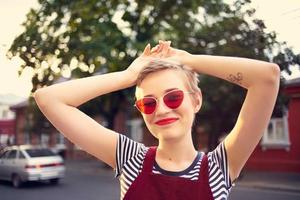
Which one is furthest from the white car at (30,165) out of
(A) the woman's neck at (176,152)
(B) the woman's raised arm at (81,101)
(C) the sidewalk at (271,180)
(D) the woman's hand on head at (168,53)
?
(D) the woman's hand on head at (168,53)

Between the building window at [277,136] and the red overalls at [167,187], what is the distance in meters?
15.5

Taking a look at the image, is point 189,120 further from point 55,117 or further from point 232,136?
point 55,117

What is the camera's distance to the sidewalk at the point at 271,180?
39.3 feet

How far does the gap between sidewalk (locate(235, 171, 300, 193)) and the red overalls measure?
34.7 feet

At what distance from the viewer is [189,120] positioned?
6.50 feet

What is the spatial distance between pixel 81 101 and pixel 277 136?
16224mm

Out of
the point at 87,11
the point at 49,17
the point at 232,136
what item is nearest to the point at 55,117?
the point at 232,136

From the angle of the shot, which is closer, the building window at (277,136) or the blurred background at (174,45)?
the blurred background at (174,45)

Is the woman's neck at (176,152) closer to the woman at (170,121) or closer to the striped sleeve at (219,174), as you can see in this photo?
the woman at (170,121)

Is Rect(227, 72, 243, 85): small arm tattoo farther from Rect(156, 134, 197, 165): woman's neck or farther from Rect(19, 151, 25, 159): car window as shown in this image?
Rect(19, 151, 25, 159): car window

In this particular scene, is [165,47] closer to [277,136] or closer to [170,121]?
[170,121]

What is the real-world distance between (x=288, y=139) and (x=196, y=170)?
51.4 ft

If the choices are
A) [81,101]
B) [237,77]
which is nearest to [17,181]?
[81,101]

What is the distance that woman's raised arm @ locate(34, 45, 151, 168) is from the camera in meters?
1.97
